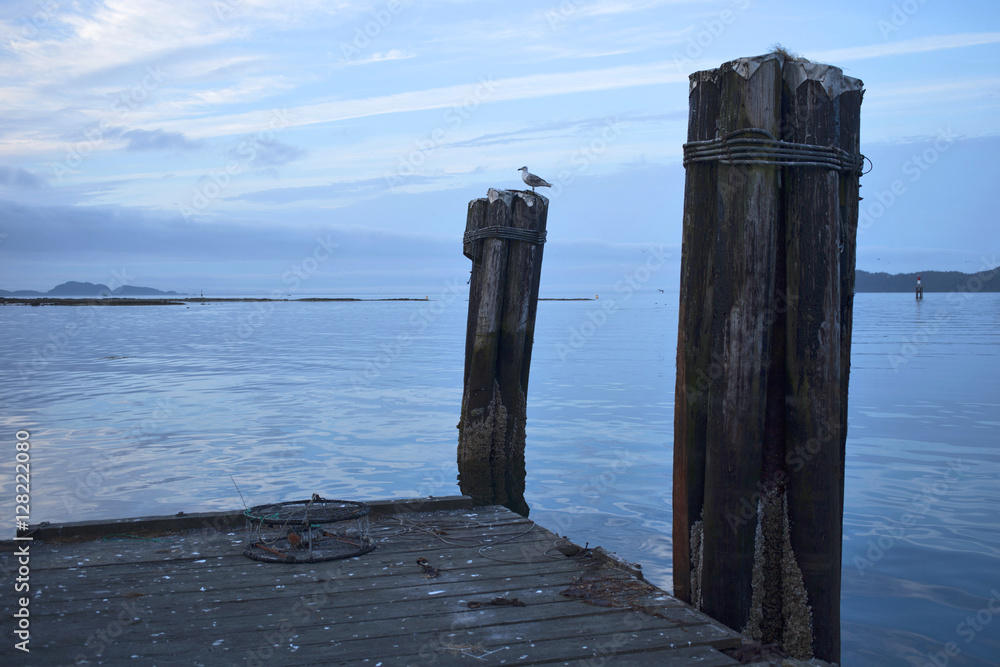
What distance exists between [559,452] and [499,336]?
415cm

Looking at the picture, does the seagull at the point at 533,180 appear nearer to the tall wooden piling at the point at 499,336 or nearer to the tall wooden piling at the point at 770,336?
the tall wooden piling at the point at 499,336

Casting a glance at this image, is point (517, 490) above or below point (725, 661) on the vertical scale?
below

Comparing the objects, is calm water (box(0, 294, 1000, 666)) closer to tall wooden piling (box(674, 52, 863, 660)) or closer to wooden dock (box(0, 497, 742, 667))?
wooden dock (box(0, 497, 742, 667))

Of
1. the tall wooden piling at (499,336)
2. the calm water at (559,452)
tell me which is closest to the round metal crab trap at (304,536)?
the calm water at (559,452)

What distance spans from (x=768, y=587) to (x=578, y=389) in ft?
52.7

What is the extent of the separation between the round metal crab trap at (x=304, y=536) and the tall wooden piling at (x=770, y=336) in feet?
8.74

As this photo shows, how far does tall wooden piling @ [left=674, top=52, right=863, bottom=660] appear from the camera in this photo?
4004 millimetres

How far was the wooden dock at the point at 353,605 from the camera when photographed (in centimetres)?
382

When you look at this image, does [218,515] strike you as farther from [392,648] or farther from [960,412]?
[960,412]

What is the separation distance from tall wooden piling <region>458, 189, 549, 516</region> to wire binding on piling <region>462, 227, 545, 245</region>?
12mm

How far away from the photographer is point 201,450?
13.0m

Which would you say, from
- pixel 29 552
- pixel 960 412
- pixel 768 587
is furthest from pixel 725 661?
pixel 960 412

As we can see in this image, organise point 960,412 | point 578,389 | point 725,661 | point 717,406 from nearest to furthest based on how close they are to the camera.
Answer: point 725,661 < point 717,406 < point 960,412 < point 578,389

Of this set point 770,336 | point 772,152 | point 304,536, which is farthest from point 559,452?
point 772,152
